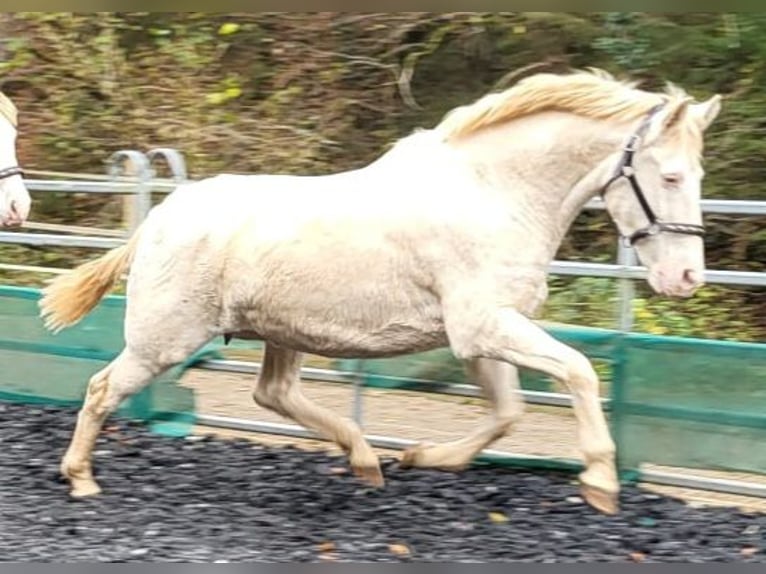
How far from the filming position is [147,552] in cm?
435

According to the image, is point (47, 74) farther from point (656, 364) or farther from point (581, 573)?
point (581, 573)

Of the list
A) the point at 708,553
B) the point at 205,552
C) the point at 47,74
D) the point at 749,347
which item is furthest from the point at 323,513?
the point at 47,74

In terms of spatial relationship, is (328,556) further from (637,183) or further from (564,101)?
(564,101)

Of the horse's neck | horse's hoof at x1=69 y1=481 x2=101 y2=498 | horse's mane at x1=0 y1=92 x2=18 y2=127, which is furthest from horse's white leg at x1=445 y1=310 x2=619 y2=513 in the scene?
horse's mane at x1=0 y1=92 x2=18 y2=127

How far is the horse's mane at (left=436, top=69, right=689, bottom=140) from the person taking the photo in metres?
4.72

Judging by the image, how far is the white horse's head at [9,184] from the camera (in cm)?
582

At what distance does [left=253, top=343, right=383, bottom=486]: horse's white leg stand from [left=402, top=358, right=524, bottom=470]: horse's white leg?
0.31m

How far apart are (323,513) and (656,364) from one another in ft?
5.08

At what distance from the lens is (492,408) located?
5.24m

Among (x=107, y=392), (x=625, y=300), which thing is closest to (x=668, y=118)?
(x=625, y=300)

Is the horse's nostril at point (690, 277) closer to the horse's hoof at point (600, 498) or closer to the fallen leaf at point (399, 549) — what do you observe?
the horse's hoof at point (600, 498)

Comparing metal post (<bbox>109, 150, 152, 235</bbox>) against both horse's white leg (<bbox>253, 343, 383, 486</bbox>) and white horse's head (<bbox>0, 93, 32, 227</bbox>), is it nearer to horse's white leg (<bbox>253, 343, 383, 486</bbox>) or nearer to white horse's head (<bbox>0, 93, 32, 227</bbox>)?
white horse's head (<bbox>0, 93, 32, 227</bbox>)

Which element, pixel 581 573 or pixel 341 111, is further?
pixel 341 111

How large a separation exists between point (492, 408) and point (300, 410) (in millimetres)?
822
